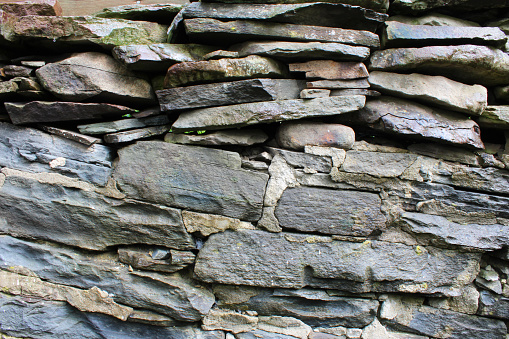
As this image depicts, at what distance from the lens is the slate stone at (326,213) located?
243cm

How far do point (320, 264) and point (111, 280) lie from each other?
1.61 m

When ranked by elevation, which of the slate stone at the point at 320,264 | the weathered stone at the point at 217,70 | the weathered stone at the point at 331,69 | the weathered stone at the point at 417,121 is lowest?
the slate stone at the point at 320,264

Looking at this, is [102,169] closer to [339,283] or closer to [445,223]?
[339,283]

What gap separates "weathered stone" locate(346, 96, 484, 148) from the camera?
2422 mm

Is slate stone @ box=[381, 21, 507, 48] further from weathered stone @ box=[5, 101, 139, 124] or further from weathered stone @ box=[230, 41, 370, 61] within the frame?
weathered stone @ box=[5, 101, 139, 124]

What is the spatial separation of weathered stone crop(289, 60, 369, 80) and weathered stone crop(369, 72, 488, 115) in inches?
5.0

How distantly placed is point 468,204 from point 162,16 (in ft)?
9.83

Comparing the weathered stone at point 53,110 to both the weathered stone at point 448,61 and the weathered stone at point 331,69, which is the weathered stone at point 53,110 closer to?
the weathered stone at point 331,69

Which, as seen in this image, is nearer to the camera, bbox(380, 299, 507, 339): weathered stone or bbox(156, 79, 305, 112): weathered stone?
bbox(156, 79, 305, 112): weathered stone

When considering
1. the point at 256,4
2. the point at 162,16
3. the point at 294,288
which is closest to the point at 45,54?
the point at 162,16

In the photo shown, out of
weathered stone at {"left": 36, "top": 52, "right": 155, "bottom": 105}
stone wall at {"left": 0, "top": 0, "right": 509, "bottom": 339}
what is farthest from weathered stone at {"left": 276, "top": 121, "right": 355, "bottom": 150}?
weathered stone at {"left": 36, "top": 52, "right": 155, "bottom": 105}

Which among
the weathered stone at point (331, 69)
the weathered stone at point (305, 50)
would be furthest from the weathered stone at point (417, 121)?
the weathered stone at point (305, 50)

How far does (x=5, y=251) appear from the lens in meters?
2.29

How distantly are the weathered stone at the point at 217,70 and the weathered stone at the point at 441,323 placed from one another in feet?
7.04
